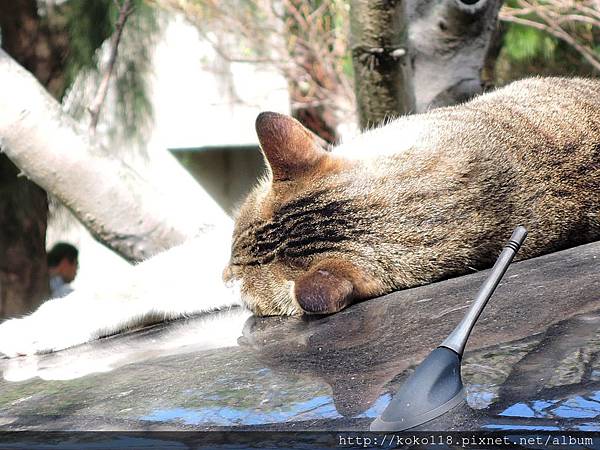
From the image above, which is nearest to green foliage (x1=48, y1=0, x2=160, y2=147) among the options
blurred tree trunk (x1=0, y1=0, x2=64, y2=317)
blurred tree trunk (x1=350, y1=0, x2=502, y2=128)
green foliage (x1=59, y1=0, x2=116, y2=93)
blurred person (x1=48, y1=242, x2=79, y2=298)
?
green foliage (x1=59, y1=0, x2=116, y2=93)

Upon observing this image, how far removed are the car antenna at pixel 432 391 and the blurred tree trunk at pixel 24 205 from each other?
4.77 meters

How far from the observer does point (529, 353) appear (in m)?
1.67

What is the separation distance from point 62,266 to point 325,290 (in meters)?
5.40

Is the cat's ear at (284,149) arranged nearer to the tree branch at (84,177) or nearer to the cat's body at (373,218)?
the cat's body at (373,218)

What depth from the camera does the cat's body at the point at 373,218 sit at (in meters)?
2.72

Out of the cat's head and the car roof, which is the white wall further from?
the car roof

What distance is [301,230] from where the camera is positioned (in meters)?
2.79

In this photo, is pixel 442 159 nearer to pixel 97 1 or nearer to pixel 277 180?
pixel 277 180

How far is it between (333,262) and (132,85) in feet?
11.8

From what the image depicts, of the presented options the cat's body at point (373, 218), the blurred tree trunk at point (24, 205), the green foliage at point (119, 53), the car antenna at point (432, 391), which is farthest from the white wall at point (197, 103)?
the car antenna at point (432, 391)

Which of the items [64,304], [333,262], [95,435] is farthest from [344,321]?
[64,304]

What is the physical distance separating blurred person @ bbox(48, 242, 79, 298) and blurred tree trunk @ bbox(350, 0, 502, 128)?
12.3ft

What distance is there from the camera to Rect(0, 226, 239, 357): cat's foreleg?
287 cm

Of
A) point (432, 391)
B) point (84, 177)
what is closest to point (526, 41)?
point (84, 177)
